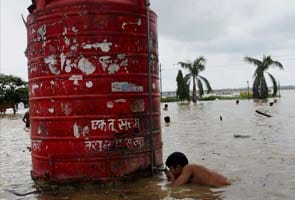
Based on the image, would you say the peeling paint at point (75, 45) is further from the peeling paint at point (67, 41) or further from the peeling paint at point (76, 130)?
the peeling paint at point (76, 130)

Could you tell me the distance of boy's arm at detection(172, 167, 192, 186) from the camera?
531 centimetres

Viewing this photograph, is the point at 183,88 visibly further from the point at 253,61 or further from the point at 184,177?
the point at 184,177

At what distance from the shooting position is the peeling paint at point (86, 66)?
5195 millimetres

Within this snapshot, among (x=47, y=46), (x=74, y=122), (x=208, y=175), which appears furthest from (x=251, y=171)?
(x=47, y=46)

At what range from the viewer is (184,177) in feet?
17.4

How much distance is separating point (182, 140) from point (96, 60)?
6980 mm

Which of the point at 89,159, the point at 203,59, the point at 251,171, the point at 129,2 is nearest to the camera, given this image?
the point at 89,159

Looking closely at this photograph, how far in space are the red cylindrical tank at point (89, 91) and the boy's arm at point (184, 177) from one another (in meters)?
0.49

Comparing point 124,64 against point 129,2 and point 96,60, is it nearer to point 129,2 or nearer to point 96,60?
point 96,60

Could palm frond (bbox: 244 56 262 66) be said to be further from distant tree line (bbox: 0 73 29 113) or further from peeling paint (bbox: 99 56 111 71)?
peeling paint (bbox: 99 56 111 71)

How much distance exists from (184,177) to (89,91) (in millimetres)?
1582

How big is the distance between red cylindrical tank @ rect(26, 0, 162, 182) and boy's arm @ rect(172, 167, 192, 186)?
0.49 m

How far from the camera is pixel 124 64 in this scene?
5.34 metres

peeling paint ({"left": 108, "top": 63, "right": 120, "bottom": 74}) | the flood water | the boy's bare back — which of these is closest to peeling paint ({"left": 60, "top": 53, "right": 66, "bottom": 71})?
peeling paint ({"left": 108, "top": 63, "right": 120, "bottom": 74})
